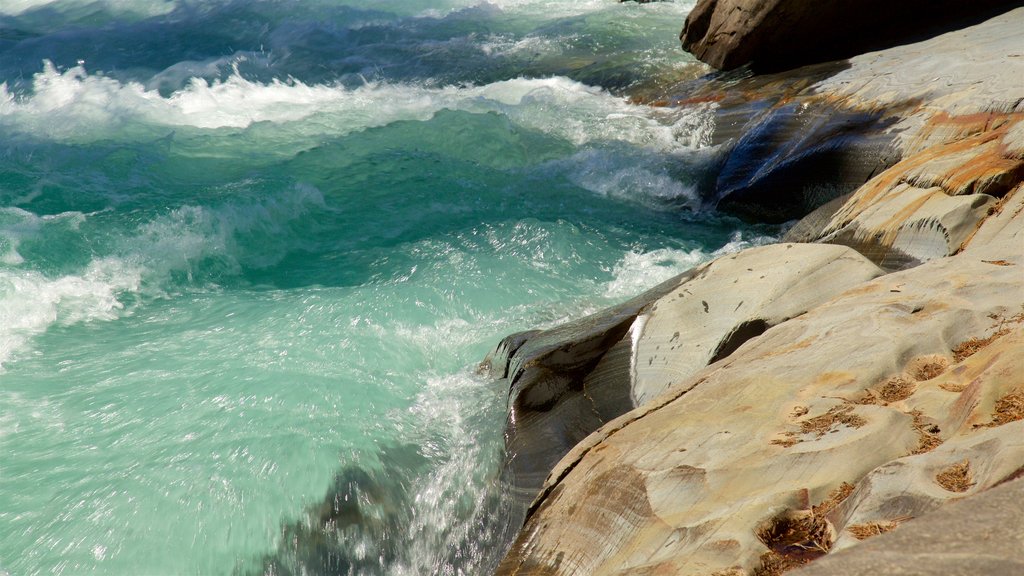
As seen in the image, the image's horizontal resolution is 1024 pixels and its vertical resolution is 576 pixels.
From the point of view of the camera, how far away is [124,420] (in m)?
4.27

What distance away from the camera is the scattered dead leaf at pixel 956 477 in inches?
76.9

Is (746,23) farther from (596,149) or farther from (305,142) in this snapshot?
(305,142)

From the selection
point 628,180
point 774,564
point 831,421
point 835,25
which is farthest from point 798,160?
point 774,564

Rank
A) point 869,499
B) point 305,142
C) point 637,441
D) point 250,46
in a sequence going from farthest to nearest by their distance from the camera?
point 250,46 < point 305,142 < point 637,441 < point 869,499

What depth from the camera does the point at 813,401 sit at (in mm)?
2688

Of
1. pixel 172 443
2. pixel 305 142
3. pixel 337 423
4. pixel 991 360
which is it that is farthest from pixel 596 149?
pixel 991 360

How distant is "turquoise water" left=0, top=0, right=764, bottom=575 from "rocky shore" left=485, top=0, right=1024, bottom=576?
60cm

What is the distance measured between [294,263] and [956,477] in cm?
536

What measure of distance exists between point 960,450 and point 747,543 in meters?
0.60

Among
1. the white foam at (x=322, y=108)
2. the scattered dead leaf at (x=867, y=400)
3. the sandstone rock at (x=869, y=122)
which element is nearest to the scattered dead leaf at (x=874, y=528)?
the scattered dead leaf at (x=867, y=400)

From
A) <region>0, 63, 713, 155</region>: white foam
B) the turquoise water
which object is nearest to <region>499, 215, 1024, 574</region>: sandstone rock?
the turquoise water

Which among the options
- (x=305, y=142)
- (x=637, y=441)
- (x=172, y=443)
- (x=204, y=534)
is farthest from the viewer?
(x=305, y=142)

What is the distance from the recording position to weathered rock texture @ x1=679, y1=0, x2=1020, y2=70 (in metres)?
8.36

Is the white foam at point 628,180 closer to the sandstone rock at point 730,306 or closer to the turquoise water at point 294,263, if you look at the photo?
the turquoise water at point 294,263
